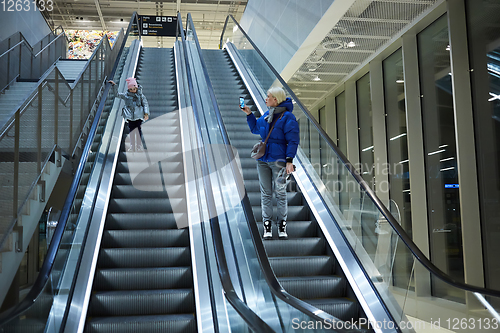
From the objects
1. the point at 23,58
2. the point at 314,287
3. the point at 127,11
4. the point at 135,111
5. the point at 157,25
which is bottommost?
the point at 314,287

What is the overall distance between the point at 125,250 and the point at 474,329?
3564 mm

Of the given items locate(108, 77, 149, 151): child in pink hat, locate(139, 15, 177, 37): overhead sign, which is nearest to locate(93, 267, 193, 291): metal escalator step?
locate(108, 77, 149, 151): child in pink hat

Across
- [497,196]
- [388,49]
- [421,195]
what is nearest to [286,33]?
[388,49]

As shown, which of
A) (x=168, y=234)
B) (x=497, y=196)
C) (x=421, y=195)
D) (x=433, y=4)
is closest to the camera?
(x=168, y=234)

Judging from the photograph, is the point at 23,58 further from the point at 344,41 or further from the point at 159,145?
the point at 344,41

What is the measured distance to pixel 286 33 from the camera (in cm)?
1095

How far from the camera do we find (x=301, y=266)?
15.4 ft

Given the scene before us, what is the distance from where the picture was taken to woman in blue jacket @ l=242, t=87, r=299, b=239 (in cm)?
489

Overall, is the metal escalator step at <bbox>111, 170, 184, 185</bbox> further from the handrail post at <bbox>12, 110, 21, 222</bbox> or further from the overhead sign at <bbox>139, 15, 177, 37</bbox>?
the overhead sign at <bbox>139, 15, 177, 37</bbox>

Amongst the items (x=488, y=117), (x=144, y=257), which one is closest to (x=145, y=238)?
(x=144, y=257)

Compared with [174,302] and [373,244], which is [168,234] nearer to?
[174,302]

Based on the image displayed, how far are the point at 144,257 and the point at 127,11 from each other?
21.3 m

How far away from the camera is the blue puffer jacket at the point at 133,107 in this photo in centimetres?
796

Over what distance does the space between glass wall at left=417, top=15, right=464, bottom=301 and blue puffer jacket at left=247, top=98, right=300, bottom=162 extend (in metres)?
3.73
